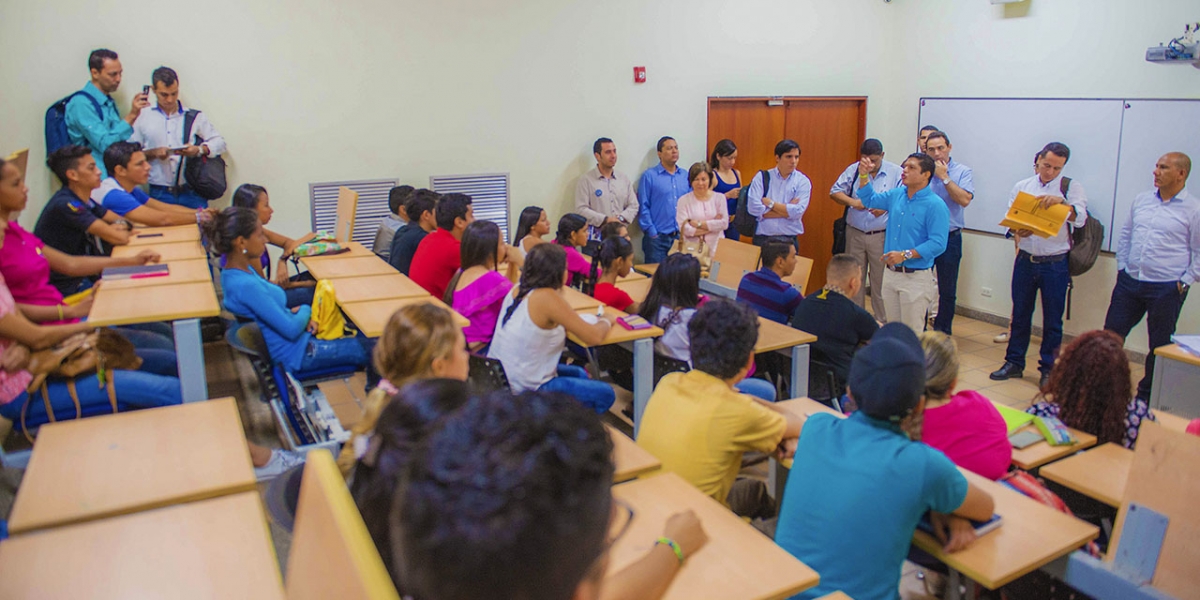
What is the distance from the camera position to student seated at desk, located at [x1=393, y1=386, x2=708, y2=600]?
77 centimetres

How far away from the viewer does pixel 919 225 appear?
567 cm

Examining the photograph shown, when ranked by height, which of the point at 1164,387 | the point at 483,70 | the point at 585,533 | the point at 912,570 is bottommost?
the point at 912,570

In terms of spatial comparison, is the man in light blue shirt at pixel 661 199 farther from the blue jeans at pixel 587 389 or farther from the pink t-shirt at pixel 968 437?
the pink t-shirt at pixel 968 437

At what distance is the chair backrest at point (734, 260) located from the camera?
18.5 ft

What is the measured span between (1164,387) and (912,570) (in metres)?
1.91

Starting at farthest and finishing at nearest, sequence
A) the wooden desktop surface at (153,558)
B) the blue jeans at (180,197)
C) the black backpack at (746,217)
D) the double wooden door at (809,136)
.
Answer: the double wooden door at (809,136) < the black backpack at (746,217) < the blue jeans at (180,197) < the wooden desktop surface at (153,558)

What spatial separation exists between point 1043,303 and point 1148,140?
139 cm

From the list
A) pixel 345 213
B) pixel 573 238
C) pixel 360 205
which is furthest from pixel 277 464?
pixel 360 205

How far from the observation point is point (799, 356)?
4.24 meters

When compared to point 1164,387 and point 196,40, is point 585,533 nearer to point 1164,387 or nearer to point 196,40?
point 1164,387

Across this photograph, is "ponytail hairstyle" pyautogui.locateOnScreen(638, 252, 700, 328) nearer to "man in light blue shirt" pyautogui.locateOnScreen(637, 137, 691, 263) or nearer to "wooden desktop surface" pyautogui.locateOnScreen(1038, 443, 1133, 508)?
"wooden desktop surface" pyautogui.locateOnScreen(1038, 443, 1133, 508)

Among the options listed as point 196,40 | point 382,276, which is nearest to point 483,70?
point 196,40

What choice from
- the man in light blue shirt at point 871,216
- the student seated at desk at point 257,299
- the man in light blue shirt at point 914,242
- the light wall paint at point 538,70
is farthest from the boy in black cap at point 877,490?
the light wall paint at point 538,70

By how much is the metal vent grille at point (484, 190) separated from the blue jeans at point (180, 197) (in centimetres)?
176
